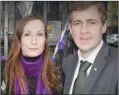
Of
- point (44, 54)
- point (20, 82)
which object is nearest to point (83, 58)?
point (44, 54)

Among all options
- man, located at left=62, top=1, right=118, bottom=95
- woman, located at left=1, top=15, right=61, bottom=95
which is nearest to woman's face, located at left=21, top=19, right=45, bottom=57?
woman, located at left=1, top=15, right=61, bottom=95

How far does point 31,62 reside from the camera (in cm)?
97

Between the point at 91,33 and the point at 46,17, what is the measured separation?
333 mm

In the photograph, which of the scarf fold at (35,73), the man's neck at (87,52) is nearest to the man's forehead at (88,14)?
the man's neck at (87,52)

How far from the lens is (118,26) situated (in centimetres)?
115

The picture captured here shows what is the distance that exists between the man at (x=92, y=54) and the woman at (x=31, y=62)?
0.36 ft

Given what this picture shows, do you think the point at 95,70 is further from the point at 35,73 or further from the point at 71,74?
the point at 35,73

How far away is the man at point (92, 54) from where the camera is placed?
909mm

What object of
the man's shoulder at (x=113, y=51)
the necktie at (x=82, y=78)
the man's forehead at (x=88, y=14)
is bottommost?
the necktie at (x=82, y=78)

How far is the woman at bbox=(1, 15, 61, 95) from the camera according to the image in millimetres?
947

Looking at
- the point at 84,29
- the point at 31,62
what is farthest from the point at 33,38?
the point at 84,29

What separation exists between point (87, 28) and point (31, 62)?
0.92 feet

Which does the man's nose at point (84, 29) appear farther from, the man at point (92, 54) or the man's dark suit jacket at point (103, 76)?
the man's dark suit jacket at point (103, 76)

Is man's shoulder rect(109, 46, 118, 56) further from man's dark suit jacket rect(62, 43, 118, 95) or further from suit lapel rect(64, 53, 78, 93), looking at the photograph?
suit lapel rect(64, 53, 78, 93)
